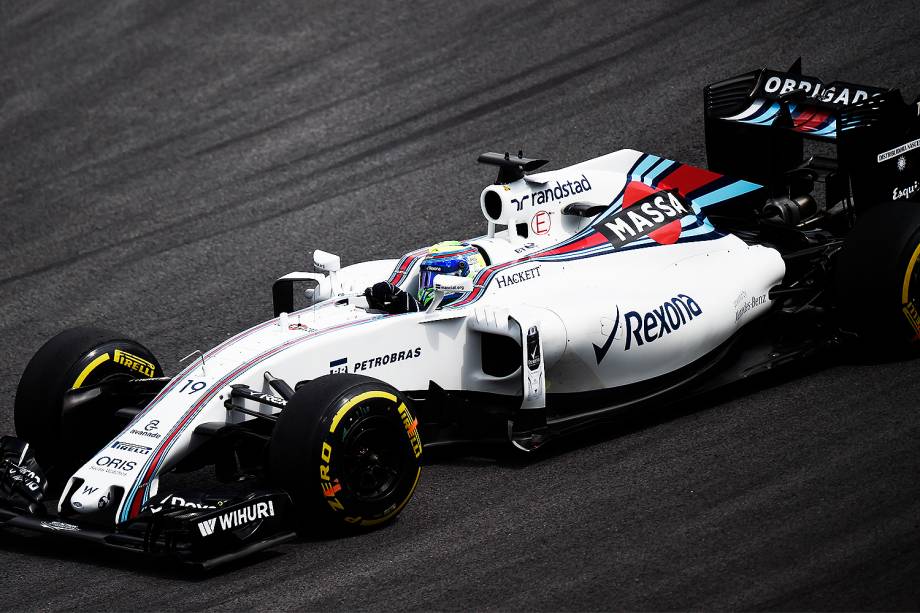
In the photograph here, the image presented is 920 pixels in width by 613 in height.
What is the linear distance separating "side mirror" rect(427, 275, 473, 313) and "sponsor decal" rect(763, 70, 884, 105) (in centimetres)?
366

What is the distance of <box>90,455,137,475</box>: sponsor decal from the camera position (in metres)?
7.25

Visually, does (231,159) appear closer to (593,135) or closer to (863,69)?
(593,135)

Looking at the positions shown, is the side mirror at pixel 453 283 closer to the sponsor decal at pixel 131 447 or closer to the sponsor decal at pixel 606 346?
the sponsor decal at pixel 606 346

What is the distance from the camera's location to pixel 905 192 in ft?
32.6

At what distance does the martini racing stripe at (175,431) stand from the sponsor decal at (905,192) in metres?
4.32

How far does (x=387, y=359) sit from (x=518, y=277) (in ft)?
3.53

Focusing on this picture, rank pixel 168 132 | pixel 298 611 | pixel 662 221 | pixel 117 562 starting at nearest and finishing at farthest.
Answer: pixel 298 611, pixel 117 562, pixel 662 221, pixel 168 132

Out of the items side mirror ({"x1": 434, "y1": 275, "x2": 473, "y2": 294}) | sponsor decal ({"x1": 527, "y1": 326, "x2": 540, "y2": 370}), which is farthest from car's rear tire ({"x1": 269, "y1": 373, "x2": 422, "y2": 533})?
side mirror ({"x1": 434, "y1": 275, "x2": 473, "y2": 294})

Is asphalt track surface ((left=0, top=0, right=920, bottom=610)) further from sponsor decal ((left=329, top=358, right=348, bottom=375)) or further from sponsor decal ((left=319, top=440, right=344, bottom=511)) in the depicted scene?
sponsor decal ((left=329, top=358, right=348, bottom=375))

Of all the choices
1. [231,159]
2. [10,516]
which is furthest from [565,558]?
[231,159]

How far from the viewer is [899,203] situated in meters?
9.15

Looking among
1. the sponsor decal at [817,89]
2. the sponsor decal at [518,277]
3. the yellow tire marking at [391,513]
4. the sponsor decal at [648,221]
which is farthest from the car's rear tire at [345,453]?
the sponsor decal at [817,89]

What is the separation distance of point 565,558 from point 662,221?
3.19 m

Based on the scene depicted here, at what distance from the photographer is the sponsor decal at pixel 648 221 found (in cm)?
896
